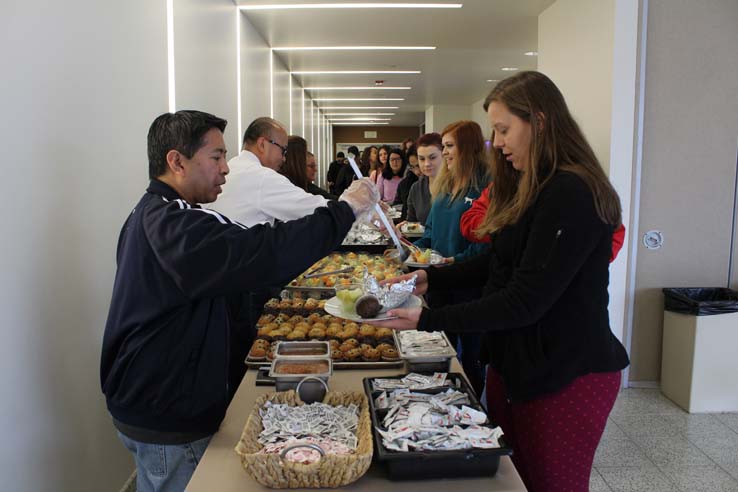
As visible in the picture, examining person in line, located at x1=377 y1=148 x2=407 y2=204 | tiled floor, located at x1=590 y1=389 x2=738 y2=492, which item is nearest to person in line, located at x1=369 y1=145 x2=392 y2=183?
person in line, located at x1=377 y1=148 x2=407 y2=204

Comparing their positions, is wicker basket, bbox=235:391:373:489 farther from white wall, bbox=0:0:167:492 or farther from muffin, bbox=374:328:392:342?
white wall, bbox=0:0:167:492

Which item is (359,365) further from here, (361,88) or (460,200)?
(361,88)

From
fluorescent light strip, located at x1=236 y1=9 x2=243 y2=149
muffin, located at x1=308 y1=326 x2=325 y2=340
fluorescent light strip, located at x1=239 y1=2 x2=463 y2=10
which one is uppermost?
fluorescent light strip, located at x1=239 y1=2 x2=463 y2=10

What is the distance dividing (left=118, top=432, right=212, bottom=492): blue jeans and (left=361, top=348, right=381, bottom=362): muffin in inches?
22.3

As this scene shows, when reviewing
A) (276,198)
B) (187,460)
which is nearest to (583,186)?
(187,460)

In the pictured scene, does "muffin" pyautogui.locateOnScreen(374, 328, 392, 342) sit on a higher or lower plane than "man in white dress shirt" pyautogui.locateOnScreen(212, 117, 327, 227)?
lower

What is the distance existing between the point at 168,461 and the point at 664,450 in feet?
8.01

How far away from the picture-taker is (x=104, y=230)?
2.19 metres

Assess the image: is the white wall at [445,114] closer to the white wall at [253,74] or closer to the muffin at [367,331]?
the white wall at [253,74]

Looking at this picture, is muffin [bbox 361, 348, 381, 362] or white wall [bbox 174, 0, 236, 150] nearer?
muffin [bbox 361, 348, 381, 362]

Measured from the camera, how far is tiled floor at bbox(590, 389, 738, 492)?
2512 mm

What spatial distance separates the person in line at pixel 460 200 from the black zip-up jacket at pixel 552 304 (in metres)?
1.39

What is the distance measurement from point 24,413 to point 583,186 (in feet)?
5.41

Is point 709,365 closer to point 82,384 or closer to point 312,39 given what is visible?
point 82,384
